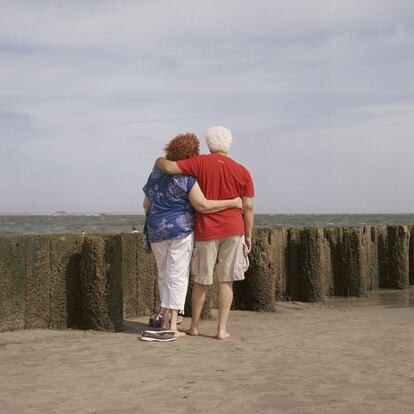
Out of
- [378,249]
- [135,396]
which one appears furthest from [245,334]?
[378,249]

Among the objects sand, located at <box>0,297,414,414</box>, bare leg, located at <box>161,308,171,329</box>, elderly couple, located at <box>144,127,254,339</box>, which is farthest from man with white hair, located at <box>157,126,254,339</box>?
sand, located at <box>0,297,414,414</box>

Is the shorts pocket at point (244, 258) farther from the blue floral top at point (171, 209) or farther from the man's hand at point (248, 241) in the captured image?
the blue floral top at point (171, 209)

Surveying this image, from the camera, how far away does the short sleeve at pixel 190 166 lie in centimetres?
600

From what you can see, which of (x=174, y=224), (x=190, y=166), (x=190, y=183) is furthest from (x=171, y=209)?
(x=190, y=166)

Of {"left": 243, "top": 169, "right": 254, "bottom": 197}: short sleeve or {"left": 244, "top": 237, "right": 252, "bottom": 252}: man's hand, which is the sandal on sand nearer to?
{"left": 244, "top": 237, "right": 252, "bottom": 252}: man's hand

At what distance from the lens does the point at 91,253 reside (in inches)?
261

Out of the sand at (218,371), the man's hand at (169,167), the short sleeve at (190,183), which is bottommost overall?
the sand at (218,371)

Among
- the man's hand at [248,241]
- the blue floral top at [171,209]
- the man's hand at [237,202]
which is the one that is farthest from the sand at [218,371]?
the man's hand at [237,202]

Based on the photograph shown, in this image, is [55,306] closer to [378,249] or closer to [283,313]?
[283,313]

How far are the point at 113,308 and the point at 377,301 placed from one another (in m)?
5.41

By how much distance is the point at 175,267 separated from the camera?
602 centimetres

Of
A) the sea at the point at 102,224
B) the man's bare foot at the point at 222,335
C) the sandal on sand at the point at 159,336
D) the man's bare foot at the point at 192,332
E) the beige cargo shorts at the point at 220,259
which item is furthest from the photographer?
the sea at the point at 102,224

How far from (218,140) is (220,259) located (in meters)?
1.10

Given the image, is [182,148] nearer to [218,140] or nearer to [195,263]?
[218,140]
